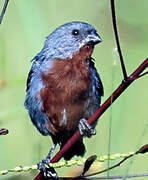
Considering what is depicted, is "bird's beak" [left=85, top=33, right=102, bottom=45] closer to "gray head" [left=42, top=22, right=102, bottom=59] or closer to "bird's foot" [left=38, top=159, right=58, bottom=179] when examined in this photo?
"gray head" [left=42, top=22, right=102, bottom=59]

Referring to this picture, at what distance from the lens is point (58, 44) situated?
4.41 metres

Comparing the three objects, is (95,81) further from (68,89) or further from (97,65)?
(97,65)

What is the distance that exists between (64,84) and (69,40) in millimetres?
507

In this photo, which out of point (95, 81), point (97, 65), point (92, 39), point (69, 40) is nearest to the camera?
point (92, 39)

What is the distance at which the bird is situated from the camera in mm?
3962

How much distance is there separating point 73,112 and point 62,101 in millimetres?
184

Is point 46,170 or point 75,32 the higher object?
point 75,32

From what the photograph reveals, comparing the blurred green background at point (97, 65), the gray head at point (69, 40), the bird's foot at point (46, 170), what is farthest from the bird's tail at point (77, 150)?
the bird's foot at point (46, 170)

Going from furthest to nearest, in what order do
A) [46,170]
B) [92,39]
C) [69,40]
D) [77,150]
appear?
[77,150]
[69,40]
[92,39]
[46,170]

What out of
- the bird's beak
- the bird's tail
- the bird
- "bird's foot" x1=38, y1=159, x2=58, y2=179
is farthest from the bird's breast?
"bird's foot" x1=38, y1=159, x2=58, y2=179

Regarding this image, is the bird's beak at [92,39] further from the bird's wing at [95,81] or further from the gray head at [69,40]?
the bird's wing at [95,81]

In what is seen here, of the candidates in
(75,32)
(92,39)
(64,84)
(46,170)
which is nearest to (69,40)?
(75,32)

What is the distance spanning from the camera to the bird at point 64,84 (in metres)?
3.96

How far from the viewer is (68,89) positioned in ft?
12.8
